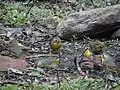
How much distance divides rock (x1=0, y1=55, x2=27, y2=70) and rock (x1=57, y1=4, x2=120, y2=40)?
2.54 meters

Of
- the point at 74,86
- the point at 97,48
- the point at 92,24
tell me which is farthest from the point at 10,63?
the point at 92,24

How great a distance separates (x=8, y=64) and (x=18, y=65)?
115 millimetres

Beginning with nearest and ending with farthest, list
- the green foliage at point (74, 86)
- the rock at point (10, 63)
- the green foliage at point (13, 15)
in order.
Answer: the green foliage at point (74, 86), the rock at point (10, 63), the green foliage at point (13, 15)

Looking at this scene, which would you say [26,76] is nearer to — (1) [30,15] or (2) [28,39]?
(2) [28,39]

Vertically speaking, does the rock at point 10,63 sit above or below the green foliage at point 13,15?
below

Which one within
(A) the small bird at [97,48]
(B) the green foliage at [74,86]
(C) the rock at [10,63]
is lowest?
(B) the green foliage at [74,86]

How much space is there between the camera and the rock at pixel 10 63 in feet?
15.6

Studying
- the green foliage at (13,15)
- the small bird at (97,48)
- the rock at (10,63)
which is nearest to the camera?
the small bird at (97,48)

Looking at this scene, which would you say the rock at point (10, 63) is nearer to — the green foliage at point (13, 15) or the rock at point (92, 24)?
the rock at point (92, 24)

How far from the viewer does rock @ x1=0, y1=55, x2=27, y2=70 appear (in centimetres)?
477

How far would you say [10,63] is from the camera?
496cm

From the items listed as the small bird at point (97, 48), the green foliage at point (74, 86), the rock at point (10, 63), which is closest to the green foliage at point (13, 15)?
the rock at point (10, 63)

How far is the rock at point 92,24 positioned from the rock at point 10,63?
254 cm

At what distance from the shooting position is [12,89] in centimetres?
391
